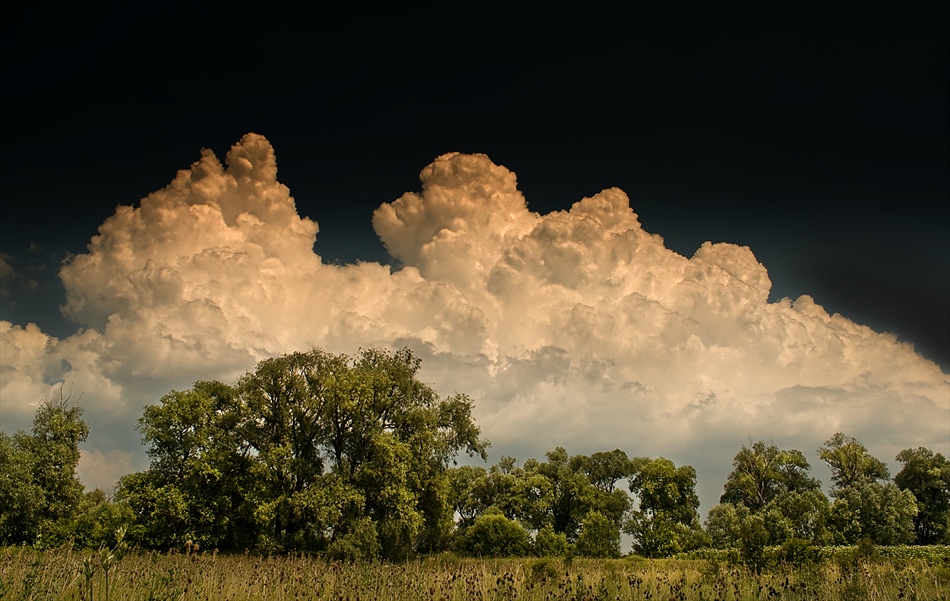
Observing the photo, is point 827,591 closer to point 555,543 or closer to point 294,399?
point 294,399

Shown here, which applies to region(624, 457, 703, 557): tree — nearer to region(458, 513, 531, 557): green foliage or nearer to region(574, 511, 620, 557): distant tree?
region(574, 511, 620, 557): distant tree

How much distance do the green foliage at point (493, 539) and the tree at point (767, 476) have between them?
1218 inches

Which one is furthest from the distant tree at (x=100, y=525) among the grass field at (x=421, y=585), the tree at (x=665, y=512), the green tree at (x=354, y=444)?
the tree at (x=665, y=512)

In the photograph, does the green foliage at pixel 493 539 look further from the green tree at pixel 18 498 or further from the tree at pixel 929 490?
the tree at pixel 929 490

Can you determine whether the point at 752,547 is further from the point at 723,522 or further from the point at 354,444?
the point at 723,522

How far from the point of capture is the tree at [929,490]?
61.3m

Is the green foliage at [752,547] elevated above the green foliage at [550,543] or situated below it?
above

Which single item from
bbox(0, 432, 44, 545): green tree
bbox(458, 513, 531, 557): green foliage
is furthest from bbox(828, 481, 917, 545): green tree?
bbox(0, 432, 44, 545): green tree

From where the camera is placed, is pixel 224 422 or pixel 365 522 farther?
pixel 224 422

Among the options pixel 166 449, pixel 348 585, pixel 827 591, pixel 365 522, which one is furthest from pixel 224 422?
pixel 827 591

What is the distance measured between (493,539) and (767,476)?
37386 millimetres

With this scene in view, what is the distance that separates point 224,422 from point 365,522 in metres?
12.2

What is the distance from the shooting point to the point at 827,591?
13.4 metres

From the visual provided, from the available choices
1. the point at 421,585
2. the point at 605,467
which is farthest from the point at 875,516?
the point at 421,585
